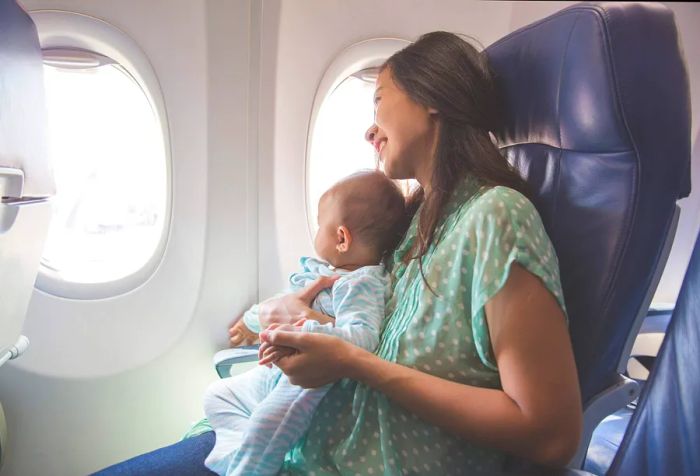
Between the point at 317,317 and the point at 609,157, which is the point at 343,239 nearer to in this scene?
the point at 317,317

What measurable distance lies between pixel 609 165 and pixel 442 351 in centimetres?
47

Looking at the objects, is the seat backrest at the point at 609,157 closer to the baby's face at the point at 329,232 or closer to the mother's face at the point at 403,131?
the mother's face at the point at 403,131

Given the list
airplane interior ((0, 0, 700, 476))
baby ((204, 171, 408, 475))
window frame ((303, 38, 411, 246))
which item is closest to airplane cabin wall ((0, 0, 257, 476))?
airplane interior ((0, 0, 700, 476))

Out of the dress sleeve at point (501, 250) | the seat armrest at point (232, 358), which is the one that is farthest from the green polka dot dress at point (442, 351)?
the seat armrest at point (232, 358)

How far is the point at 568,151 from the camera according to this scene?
3.19 feet

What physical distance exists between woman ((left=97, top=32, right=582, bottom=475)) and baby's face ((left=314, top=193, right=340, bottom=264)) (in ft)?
0.60

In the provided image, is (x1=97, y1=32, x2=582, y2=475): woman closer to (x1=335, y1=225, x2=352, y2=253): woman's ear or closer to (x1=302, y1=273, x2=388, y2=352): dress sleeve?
(x1=302, y1=273, x2=388, y2=352): dress sleeve

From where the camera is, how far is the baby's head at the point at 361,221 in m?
1.30

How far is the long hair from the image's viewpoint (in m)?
1.05

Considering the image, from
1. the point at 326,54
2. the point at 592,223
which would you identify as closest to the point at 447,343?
the point at 592,223

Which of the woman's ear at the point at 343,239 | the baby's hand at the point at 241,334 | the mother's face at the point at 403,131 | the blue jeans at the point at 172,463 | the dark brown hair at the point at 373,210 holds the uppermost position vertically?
the mother's face at the point at 403,131

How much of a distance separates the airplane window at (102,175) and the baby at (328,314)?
0.82 m

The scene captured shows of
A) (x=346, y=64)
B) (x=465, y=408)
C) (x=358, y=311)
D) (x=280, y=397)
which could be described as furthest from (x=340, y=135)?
(x=465, y=408)

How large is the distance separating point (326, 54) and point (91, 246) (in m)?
1.28
